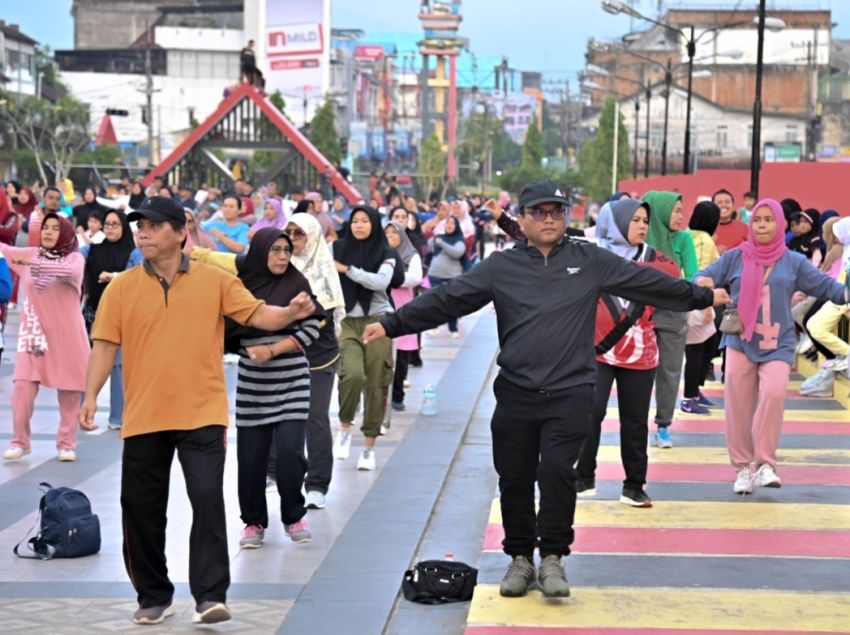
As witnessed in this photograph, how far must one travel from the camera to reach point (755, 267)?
1075 cm

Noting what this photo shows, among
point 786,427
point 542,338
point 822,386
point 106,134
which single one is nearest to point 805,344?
point 822,386

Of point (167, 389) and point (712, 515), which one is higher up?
point (167, 389)

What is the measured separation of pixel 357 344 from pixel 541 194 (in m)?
4.07

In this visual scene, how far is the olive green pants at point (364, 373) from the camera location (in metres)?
11.8

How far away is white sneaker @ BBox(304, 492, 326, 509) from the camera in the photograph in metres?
10.7

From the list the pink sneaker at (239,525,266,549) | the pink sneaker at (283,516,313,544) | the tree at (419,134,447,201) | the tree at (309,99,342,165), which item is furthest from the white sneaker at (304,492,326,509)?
the tree at (419,134,447,201)

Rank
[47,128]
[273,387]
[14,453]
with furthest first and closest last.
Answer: [47,128] < [14,453] < [273,387]

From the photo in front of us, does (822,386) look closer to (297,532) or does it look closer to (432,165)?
(297,532)

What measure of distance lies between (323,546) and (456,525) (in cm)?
112

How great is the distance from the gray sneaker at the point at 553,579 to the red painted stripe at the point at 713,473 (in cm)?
376

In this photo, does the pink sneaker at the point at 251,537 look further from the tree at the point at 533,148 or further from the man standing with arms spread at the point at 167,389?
the tree at the point at 533,148

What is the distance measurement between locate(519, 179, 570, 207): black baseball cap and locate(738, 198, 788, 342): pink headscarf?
2949 millimetres

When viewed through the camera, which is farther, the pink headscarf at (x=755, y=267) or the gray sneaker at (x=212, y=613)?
the pink headscarf at (x=755, y=267)

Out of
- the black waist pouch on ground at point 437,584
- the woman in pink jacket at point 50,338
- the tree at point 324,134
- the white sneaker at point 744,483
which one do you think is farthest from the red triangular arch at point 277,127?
the tree at point 324,134
